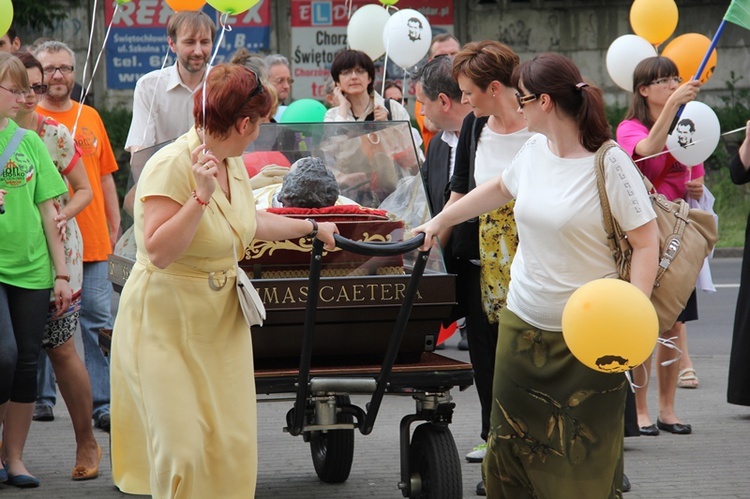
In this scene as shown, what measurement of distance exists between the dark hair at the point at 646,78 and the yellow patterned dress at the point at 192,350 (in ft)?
10.3

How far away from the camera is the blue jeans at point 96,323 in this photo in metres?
6.57

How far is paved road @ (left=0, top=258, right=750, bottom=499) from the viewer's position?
18.4 ft

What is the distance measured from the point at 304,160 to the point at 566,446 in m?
1.77

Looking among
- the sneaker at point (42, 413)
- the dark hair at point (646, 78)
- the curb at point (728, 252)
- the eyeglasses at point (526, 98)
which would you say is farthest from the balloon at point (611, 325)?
the curb at point (728, 252)

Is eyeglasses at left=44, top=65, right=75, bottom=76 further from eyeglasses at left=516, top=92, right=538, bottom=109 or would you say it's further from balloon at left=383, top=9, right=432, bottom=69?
eyeglasses at left=516, top=92, right=538, bottom=109

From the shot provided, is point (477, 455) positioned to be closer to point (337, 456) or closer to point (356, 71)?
point (337, 456)

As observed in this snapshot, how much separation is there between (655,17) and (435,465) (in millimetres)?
4503

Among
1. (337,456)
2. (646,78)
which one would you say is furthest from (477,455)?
(646,78)

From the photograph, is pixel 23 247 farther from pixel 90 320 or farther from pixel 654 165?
pixel 654 165

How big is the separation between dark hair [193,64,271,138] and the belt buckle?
48 centimetres

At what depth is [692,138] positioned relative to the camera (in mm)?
6648

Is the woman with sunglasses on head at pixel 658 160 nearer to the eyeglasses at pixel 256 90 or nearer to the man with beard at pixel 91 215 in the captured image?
the eyeglasses at pixel 256 90

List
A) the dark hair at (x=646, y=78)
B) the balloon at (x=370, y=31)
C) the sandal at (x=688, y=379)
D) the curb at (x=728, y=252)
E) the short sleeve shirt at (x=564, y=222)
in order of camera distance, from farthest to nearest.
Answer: the curb at (x=728, y=252) → the balloon at (x=370, y=31) → the sandal at (x=688, y=379) → the dark hair at (x=646, y=78) → the short sleeve shirt at (x=564, y=222)

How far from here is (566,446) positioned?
4.05m
